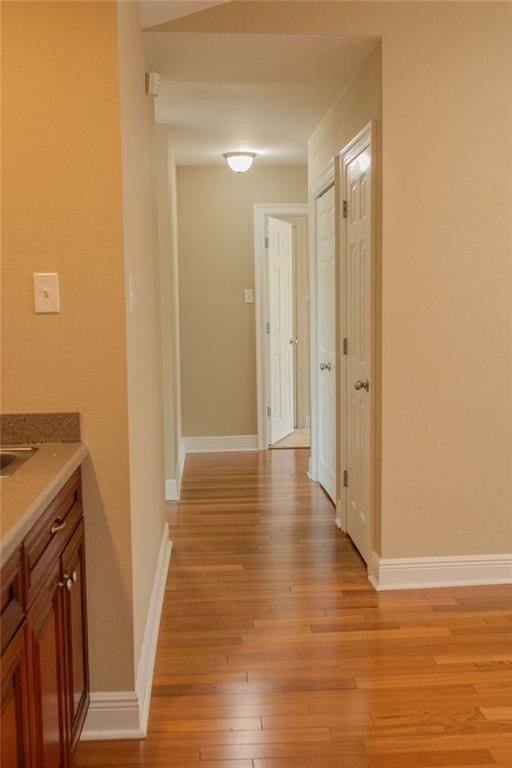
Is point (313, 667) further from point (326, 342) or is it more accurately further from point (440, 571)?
point (326, 342)

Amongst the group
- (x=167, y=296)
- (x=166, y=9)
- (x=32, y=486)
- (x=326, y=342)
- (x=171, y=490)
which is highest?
(x=166, y=9)

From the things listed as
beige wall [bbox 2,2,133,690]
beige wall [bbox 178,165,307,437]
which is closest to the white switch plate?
beige wall [bbox 2,2,133,690]

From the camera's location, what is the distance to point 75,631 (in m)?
2.12

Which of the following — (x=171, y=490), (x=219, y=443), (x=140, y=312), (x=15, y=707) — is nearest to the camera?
(x=15, y=707)

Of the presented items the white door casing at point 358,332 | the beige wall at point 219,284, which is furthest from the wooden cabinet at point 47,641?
the beige wall at point 219,284

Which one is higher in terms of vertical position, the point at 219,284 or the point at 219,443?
the point at 219,284

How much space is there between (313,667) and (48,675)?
124 cm

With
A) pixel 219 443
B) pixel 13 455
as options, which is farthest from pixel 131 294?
pixel 219 443

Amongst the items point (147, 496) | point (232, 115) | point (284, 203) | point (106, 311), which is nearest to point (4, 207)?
point (106, 311)

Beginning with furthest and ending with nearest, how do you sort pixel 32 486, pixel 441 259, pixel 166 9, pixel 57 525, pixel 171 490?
pixel 171 490
pixel 441 259
pixel 166 9
pixel 57 525
pixel 32 486

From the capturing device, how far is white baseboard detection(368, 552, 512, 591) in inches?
134

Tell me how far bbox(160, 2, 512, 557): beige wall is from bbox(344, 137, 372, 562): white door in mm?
199

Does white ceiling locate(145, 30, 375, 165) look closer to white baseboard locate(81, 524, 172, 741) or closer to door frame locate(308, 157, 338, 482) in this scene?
door frame locate(308, 157, 338, 482)

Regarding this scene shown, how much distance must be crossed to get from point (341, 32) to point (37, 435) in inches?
85.2
